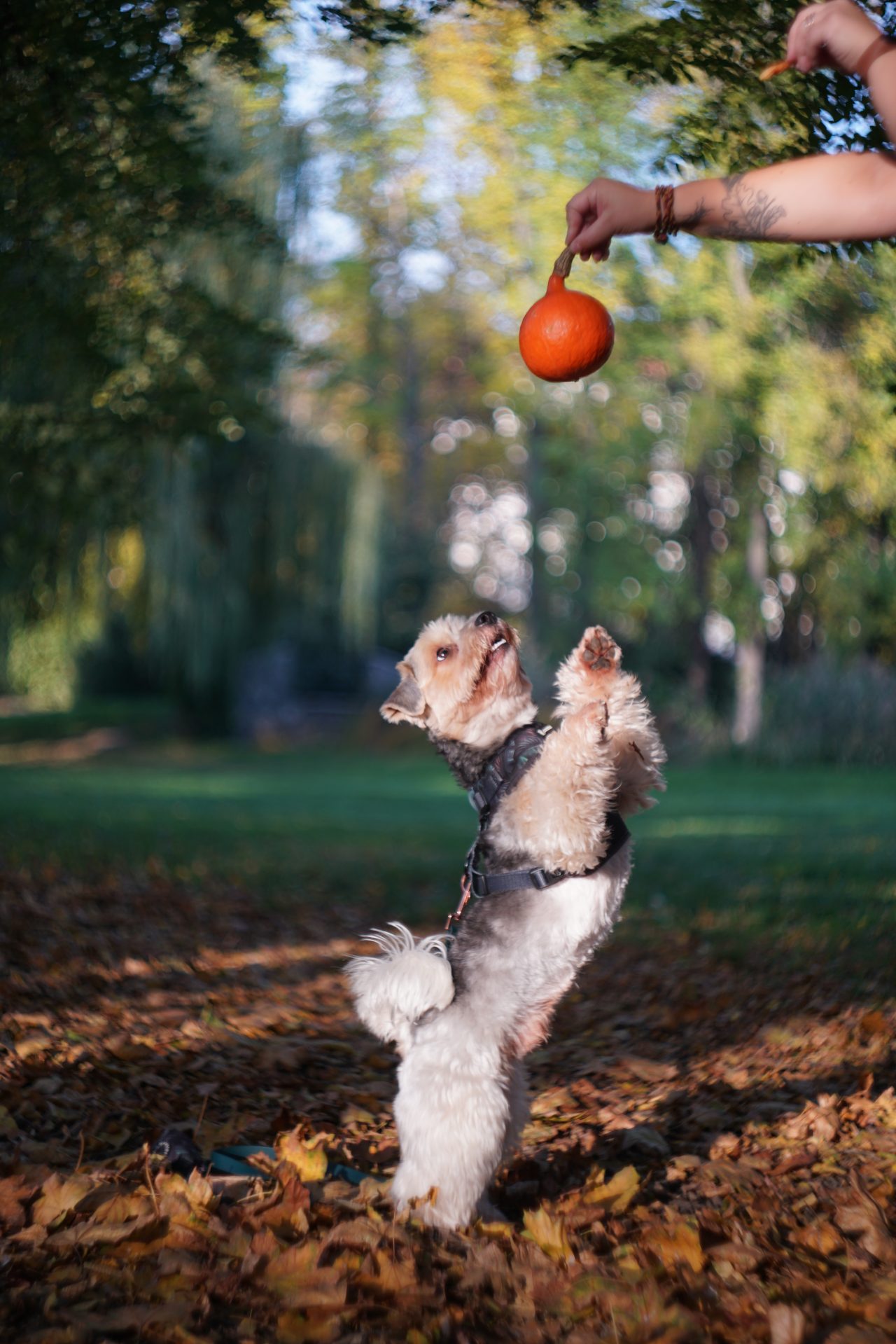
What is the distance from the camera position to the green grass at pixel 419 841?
8258mm

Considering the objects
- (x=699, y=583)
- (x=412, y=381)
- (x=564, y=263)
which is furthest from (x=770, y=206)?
(x=412, y=381)

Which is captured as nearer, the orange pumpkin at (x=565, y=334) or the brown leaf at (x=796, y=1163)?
the orange pumpkin at (x=565, y=334)

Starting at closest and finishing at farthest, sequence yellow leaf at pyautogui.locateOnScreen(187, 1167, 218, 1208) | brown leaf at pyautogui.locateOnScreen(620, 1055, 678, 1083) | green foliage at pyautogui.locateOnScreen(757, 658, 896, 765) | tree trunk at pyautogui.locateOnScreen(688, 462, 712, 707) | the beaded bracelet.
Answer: the beaded bracelet < yellow leaf at pyautogui.locateOnScreen(187, 1167, 218, 1208) < brown leaf at pyautogui.locateOnScreen(620, 1055, 678, 1083) < green foliage at pyautogui.locateOnScreen(757, 658, 896, 765) < tree trunk at pyautogui.locateOnScreen(688, 462, 712, 707)

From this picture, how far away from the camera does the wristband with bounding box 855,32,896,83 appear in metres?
2.62

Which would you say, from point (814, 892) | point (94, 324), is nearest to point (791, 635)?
point (814, 892)

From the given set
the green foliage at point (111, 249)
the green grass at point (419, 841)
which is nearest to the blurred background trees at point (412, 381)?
the green foliage at point (111, 249)

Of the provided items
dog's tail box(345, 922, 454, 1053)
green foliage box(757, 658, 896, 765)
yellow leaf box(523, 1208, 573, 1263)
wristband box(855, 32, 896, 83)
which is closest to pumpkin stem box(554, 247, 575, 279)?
wristband box(855, 32, 896, 83)

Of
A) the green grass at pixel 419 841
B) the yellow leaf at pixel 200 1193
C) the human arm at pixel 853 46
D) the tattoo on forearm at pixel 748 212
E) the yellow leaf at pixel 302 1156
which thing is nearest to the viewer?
the human arm at pixel 853 46

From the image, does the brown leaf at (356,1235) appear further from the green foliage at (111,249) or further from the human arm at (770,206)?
the green foliage at (111,249)

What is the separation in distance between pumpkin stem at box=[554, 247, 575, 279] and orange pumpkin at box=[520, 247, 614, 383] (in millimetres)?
19

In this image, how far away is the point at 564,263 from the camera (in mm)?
3225

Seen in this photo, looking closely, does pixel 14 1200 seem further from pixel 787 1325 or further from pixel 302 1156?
pixel 787 1325

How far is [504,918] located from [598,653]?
83cm

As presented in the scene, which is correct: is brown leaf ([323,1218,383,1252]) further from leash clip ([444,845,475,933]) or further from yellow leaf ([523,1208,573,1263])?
leash clip ([444,845,475,933])
